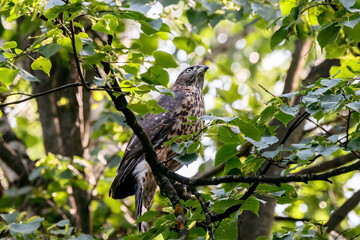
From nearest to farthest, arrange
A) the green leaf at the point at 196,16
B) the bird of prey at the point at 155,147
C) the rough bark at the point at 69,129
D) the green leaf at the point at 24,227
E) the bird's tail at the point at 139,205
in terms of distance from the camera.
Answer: the green leaf at the point at 24,227 → the bird's tail at the point at 139,205 → the bird of prey at the point at 155,147 → the green leaf at the point at 196,16 → the rough bark at the point at 69,129

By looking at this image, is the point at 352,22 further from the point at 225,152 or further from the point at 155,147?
the point at 155,147

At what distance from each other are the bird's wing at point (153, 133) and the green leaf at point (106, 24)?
5.50 feet

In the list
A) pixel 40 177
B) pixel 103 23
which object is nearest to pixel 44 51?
pixel 103 23

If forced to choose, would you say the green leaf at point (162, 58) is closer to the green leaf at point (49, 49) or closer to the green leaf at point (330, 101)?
the green leaf at point (49, 49)

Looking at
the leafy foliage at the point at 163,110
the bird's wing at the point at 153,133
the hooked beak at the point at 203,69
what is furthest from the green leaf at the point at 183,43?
the bird's wing at the point at 153,133

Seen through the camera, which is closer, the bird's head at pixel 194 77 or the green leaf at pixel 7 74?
the green leaf at pixel 7 74

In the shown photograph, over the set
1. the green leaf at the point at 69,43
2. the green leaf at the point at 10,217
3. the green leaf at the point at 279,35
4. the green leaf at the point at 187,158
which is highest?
the green leaf at the point at 69,43

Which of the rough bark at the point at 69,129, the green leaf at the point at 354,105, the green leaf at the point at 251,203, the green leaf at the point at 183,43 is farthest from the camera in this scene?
the rough bark at the point at 69,129

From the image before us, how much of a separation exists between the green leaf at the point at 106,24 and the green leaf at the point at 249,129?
2.12ft

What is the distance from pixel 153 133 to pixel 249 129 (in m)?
1.92

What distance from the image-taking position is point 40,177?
5.17 m

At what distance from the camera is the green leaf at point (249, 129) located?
75.7 inches

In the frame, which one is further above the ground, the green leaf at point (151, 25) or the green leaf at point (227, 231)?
the green leaf at point (151, 25)

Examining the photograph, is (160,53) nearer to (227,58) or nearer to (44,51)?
(44,51)
